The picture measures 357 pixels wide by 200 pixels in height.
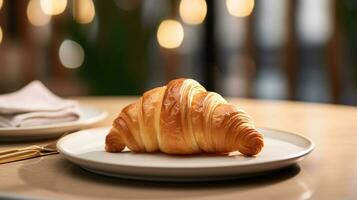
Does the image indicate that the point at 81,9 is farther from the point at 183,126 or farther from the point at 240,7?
the point at 183,126

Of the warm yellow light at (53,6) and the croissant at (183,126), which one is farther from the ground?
the croissant at (183,126)

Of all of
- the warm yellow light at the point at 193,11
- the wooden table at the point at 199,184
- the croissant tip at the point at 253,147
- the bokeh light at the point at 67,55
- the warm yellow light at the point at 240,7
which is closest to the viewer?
the wooden table at the point at 199,184

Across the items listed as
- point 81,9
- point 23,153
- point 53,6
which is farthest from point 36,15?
point 23,153

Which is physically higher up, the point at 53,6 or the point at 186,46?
the point at 53,6

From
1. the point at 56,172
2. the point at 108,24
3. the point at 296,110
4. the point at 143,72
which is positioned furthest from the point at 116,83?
the point at 56,172

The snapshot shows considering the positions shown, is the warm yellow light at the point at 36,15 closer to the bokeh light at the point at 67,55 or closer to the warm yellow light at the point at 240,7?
the bokeh light at the point at 67,55

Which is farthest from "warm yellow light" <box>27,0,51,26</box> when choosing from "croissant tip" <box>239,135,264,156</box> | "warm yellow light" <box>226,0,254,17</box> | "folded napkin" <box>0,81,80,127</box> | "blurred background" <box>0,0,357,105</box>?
"croissant tip" <box>239,135,264,156</box>

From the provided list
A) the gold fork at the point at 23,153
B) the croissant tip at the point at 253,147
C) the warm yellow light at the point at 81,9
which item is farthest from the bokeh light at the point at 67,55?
the croissant tip at the point at 253,147
